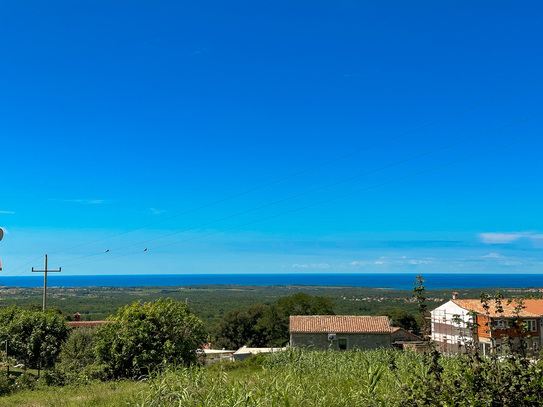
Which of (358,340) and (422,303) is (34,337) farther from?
(422,303)

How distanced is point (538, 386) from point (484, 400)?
74cm

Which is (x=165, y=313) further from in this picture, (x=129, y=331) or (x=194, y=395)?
(x=194, y=395)

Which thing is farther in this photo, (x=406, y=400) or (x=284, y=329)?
(x=284, y=329)

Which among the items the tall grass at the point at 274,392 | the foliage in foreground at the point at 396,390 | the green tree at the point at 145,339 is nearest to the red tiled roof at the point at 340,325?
the green tree at the point at 145,339

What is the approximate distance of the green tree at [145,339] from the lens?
1606 centimetres

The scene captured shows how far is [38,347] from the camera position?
84.5ft

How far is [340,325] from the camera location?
1380 inches

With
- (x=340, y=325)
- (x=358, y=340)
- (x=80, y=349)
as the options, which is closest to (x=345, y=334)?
(x=340, y=325)

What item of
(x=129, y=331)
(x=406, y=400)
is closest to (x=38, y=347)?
(x=129, y=331)

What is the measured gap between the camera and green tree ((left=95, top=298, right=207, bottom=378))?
16062 millimetres

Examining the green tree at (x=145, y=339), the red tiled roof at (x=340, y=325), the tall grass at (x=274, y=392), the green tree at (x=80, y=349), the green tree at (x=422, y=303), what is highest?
the green tree at (x=422, y=303)

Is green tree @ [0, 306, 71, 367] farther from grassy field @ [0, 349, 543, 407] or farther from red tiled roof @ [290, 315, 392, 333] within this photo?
grassy field @ [0, 349, 543, 407]

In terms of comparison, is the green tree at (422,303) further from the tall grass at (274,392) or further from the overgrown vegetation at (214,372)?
the tall grass at (274,392)

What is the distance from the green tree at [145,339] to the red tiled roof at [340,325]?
19107 mm
